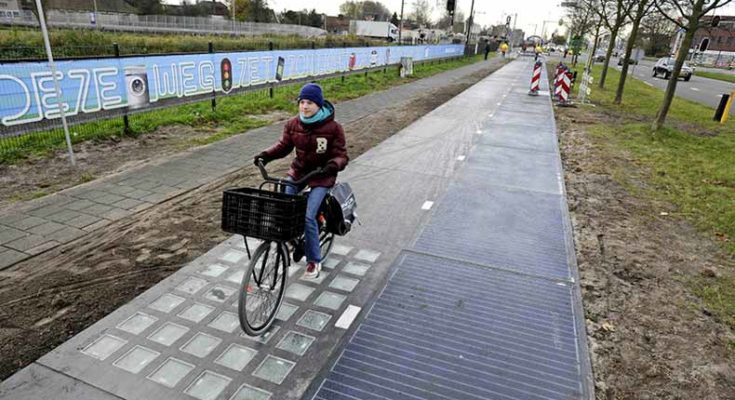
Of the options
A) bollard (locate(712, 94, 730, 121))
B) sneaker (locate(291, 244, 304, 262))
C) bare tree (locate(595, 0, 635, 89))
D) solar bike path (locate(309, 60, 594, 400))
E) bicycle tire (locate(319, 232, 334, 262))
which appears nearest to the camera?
→ solar bike path (locate(309, 60, 594, 400))

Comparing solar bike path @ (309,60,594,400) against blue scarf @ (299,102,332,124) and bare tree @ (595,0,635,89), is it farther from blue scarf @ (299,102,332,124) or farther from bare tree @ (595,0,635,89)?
bare tree @ (595,0,635,89)

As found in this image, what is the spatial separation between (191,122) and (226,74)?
83.7 inches

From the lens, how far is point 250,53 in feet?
41.6

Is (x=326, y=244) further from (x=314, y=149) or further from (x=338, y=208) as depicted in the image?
(x=314, y=149)

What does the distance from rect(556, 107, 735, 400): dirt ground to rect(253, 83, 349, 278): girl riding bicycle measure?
8.18 ft

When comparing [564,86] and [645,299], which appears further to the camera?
[564,86]

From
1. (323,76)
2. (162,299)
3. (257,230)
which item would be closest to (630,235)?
(257,230)

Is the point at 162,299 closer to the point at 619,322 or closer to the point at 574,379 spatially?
the point at 574,379

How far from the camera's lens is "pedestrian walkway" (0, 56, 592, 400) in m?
3.08

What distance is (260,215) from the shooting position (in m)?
3.10

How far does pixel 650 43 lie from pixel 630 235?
8066cm

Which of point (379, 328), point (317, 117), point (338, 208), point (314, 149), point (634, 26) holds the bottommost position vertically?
point (379, 328)

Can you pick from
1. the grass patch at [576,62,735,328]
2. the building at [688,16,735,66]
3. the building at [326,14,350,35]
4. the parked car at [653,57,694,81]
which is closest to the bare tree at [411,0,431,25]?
the building at [326,14,350,35]

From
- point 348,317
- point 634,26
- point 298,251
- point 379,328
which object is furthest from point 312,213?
point 634,26
